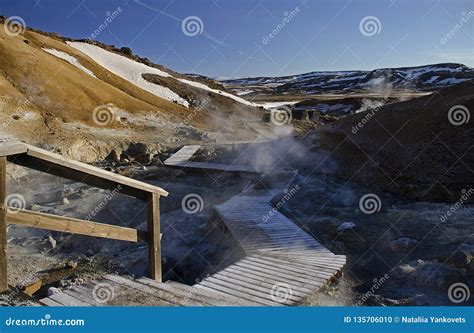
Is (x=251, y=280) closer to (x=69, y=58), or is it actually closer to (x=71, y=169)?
(x=71, y=169)

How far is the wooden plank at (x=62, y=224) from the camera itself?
3400 millimetres

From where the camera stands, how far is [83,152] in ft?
50.9

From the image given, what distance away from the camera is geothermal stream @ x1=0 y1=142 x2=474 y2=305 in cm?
593

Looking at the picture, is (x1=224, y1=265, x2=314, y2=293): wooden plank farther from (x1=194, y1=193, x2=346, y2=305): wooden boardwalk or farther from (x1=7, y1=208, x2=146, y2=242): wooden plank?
(x1=7, y1=208, x2=146, y2=242): wooden plank

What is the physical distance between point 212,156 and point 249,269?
951 centimetres

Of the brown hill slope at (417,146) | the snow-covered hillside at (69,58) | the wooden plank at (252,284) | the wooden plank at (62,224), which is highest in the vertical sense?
the brown hill slope at (417,146)

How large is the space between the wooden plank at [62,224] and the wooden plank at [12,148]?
22.0 inches

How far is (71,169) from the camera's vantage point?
353 cm

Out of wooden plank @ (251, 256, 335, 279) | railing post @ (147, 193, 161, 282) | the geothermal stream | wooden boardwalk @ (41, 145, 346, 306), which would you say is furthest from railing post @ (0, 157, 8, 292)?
wooden plank @ (251, 256, 335, 279)

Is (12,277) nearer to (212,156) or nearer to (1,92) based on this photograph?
(212,156)

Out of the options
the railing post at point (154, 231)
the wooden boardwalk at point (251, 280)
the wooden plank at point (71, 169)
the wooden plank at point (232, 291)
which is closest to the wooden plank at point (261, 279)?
the wooden boardwalk at point (251, 280)

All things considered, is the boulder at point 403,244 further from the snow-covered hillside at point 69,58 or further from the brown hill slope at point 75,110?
the snow-covered hillside at point 69,58

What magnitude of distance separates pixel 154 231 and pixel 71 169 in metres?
1.48

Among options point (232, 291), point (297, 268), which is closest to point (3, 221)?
point (232, 291)
